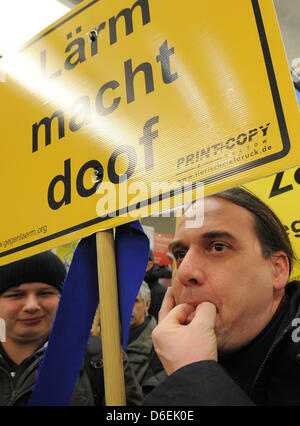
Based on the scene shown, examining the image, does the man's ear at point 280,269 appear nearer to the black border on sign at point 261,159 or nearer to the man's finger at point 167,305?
the man's finger at point 167,305

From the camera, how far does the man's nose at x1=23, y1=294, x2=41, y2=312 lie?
4.67 feet

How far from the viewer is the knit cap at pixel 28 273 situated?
147cm

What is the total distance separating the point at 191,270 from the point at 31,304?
2.55 feet

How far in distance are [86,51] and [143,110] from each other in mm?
315

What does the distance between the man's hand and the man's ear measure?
0.76 feet

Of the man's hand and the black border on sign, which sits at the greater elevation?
the black border on sign

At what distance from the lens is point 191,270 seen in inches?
36.2

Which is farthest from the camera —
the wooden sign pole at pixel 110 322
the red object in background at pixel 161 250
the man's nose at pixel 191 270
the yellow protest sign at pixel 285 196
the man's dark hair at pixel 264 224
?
the red object in background at pixel 161 250

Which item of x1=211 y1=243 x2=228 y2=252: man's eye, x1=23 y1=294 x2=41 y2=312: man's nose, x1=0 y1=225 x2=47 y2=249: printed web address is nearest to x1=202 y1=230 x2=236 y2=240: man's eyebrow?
x1=211 y1=243 x2=228 y2=252: man's eye

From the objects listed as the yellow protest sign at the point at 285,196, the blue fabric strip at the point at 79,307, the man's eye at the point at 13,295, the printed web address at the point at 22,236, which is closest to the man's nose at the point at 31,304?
the man's eye at the point at 13,295

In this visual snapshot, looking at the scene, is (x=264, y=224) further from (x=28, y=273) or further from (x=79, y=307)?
(x=28, y=273)

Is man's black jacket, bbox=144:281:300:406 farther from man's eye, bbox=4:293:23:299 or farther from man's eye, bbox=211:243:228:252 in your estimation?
man's eye, bbox=4:293:23:299

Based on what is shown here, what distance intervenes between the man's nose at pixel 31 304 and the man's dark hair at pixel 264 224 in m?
0.80

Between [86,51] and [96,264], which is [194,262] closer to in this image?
[96,264]
